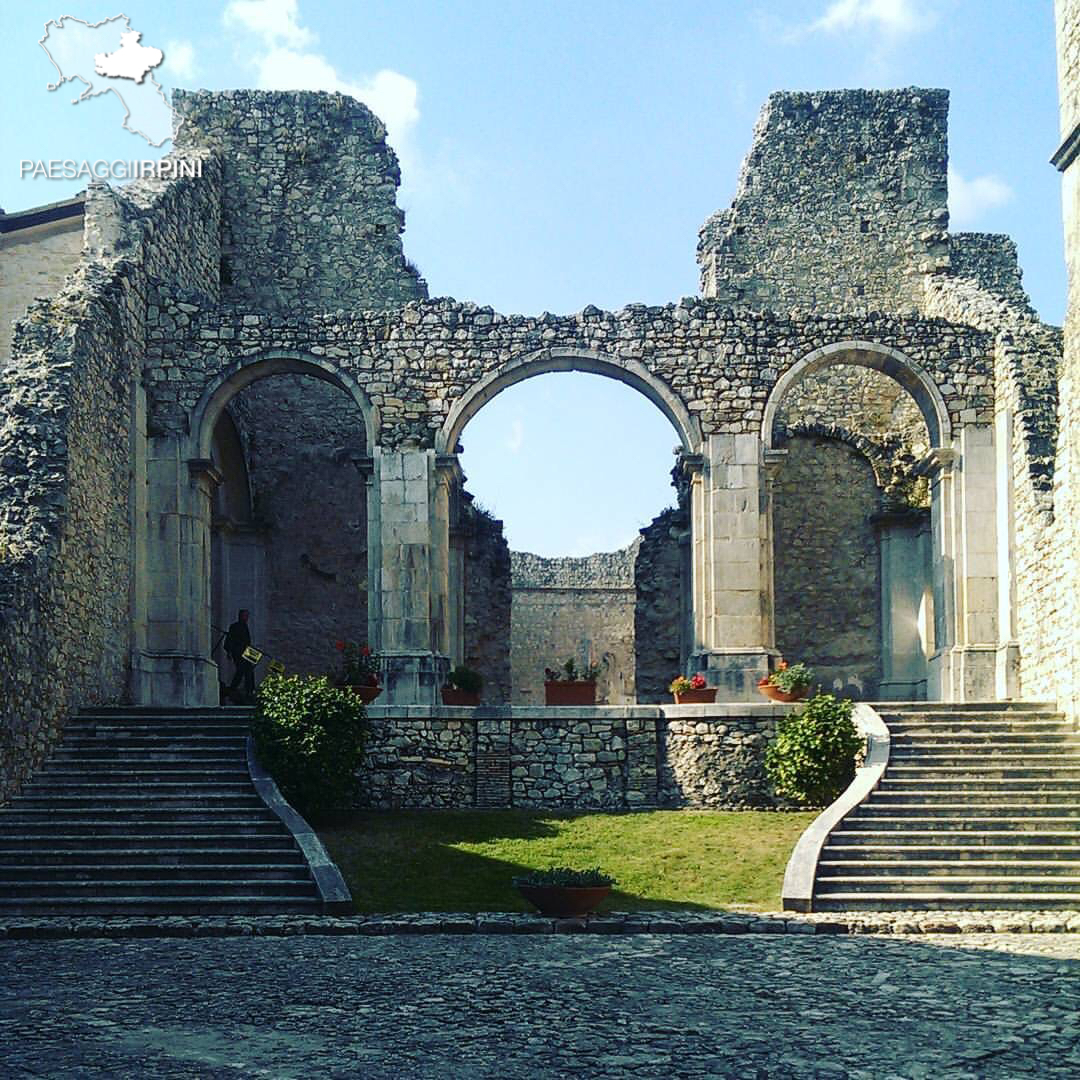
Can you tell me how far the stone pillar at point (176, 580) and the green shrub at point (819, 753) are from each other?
7.62 meters

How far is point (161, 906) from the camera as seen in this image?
13133 mm

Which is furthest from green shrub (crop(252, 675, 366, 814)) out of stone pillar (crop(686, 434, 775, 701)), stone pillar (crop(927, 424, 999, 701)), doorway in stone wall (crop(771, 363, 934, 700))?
doorway in stone wall (crop(771, 363, 934, 700))

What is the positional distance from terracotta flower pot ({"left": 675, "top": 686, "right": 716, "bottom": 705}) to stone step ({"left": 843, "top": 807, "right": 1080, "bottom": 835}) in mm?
3807

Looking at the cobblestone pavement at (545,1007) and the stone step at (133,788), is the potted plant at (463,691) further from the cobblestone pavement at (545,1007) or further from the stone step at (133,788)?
the cobblestone pavement at (545,1007)

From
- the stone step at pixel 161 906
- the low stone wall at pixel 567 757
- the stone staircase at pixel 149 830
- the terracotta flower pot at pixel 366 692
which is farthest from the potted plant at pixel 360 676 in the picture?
the stone step at pixel 161 906

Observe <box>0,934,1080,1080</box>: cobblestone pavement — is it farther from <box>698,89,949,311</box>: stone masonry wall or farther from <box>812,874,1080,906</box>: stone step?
<box>698,89,949,311</box>: stone masonry wall

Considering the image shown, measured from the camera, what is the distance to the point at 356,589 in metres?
25.3

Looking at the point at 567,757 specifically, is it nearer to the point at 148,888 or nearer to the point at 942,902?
the point at 942,902

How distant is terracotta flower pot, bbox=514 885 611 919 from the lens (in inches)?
483

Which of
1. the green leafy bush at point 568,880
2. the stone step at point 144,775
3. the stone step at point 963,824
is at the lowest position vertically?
the green leafy bush at point 568,880

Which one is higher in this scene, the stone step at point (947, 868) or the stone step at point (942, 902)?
the stone step at point (947, 868)

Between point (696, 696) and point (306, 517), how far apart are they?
917 cm

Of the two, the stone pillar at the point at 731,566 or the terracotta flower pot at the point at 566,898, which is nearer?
the terracotta flower pot at the point at 566,898

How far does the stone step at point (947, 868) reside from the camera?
45.2ft
